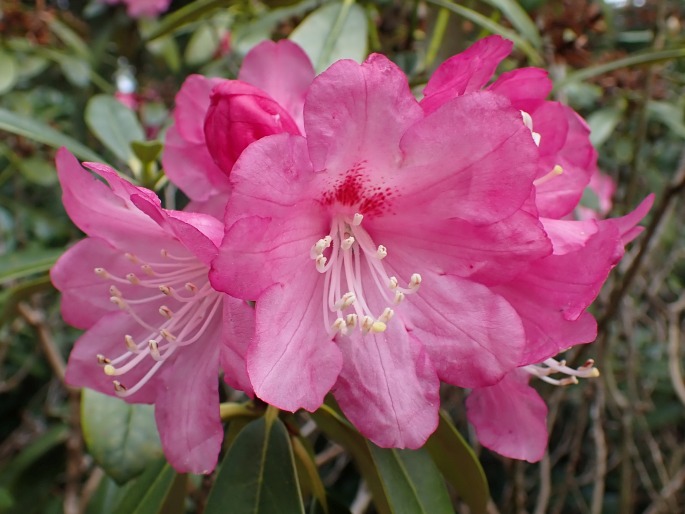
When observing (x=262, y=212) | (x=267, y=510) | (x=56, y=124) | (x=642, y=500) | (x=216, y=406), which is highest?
(x=262, y=212)

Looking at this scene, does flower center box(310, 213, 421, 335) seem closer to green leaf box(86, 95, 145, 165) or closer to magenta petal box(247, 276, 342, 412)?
magenta petal box(247, 276, 342, 412)

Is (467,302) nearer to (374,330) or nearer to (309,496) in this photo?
(374,330)

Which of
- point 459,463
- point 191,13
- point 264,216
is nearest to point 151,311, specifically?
point 264,216

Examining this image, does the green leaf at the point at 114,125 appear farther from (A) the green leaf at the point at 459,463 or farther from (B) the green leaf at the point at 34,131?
(A) the green leaf at the point at 459,463

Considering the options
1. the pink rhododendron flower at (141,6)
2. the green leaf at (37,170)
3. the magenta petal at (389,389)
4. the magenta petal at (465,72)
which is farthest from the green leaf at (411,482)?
the pink rhododendron flower at (141,6)

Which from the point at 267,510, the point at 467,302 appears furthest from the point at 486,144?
the point at 267,510

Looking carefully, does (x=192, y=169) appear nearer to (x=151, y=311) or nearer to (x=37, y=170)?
(x=151, y=311)
